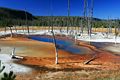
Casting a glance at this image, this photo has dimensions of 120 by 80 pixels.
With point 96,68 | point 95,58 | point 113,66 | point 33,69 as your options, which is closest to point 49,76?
point 33,69

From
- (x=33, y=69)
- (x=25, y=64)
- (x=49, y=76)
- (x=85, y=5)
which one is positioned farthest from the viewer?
(x=85, y=5)

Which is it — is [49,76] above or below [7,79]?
below

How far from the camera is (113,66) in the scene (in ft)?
105

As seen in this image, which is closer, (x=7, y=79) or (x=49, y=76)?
(x=7, y=79)

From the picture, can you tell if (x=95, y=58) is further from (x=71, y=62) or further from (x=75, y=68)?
(x=75, y=68)

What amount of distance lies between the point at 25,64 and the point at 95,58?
390 inches

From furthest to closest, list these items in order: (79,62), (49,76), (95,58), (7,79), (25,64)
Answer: (95,58)
(79,62)
(25,64)
(49,76)
(7,79)

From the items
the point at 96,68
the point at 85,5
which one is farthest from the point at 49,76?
the point at 85,5

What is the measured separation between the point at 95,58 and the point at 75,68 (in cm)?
819

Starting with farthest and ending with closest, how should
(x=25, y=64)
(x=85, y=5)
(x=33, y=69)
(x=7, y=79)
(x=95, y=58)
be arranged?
1. (x=85, y=5)
2. (x=95, y=58)
3. (x=25, y=64)
4. (x=33, y=69)
5. (x=7, y=79)

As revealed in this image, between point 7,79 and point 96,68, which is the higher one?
point 7,79

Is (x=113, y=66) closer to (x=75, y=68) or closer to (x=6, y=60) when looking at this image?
(x=75, y=68)

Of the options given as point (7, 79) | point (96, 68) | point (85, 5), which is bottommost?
point (96, 68)

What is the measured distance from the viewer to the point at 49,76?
2588 centimetres
